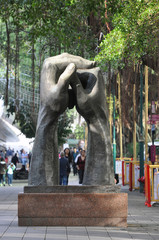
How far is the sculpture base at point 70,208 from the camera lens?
413 inches

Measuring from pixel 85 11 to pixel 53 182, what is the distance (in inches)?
289

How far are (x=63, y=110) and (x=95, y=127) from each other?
0.69 meters

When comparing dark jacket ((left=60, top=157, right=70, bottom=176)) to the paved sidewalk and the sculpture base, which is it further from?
the sculpture base

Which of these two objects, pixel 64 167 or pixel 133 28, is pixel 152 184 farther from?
pixel 64 167

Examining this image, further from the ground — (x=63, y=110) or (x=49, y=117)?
(x=63, y=110)

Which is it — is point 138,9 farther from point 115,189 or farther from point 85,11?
point 115,189

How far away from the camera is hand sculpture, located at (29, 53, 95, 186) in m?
11.0

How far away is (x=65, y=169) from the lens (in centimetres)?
2027

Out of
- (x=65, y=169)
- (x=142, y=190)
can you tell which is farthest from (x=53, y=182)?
(x=142, y=190)

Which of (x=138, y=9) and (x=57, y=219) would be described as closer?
(x=57, y=219)

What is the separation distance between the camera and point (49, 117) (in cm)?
1116

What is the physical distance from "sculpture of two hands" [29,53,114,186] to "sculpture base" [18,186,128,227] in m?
0.64

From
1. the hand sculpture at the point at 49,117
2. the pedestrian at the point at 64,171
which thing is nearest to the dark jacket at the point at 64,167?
the pedestrian at the point at 64,171

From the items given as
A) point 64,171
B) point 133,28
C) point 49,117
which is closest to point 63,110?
point 49,117
